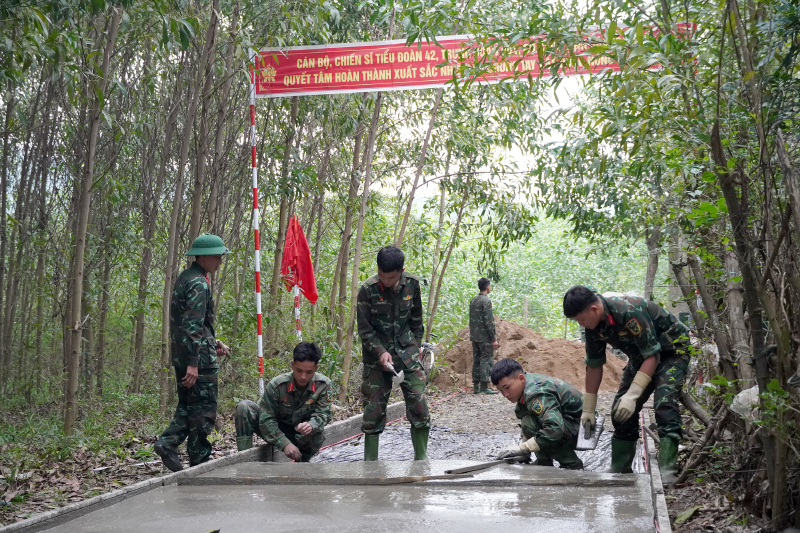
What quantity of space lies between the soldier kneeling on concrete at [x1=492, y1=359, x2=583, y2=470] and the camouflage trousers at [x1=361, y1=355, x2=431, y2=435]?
0.79 meters

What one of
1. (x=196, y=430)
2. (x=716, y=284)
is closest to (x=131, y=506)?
(x=196, y=430)

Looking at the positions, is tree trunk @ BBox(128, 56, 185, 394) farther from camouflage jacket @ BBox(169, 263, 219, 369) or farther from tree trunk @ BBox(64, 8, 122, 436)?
camouflage jacket @ BBox(169, 263, 219, 369)

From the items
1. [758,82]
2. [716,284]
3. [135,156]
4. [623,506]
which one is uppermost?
[135,156]

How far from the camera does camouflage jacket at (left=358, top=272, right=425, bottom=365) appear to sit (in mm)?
5422

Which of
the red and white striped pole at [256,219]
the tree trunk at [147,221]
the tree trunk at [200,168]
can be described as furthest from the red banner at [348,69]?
the tree trunk at [147,221]

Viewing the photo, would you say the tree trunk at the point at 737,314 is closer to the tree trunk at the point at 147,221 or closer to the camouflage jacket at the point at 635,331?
the camouflage jacket at the point at 635,331

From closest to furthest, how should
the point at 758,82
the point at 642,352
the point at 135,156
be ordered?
1. the point at 758,82
2. the point at 642,352
3. the point at 135,156

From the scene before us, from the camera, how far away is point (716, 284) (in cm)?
453

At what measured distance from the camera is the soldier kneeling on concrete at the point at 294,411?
506 cm

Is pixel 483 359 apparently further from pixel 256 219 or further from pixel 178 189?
pixel 178 189

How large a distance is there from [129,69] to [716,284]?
781 cm

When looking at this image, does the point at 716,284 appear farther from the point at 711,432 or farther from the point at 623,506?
the point at 623,506

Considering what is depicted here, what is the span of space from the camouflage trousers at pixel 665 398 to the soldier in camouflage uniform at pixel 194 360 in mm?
2785

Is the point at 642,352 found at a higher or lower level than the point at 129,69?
lower
